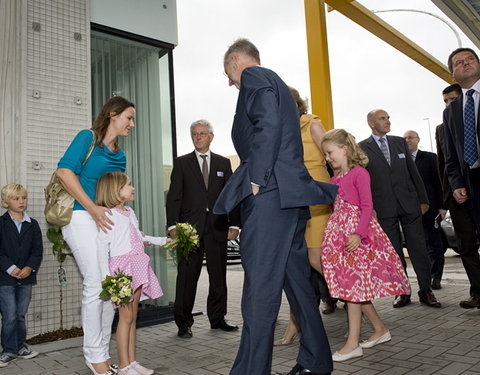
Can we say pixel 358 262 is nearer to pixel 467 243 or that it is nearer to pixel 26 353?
pixel 467 243

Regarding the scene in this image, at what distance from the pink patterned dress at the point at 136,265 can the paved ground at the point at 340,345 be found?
61 cm

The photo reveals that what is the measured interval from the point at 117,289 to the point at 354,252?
5.46 feet

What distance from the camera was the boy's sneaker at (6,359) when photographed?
11.5 ft

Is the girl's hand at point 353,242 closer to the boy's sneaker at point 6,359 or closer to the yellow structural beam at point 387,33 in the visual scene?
the boy's sneaker at point 6,359

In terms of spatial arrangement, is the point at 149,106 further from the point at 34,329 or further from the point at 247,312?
the point at 247,312

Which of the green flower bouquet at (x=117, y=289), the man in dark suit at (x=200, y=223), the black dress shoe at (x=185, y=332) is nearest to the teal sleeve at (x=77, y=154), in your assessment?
the green flower bouquet at (x=117, y=289)

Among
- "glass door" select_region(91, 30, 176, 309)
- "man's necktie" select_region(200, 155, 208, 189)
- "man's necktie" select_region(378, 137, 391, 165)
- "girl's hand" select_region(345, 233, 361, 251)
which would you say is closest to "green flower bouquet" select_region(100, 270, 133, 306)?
"girl's hand" select_region(345, 233, 361, 251)

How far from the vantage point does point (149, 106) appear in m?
5.70

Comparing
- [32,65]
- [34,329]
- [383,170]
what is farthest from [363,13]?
[34,329]

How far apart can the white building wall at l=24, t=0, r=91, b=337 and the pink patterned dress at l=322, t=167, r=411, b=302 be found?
8.97 ft

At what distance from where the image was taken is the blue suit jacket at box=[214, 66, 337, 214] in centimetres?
233

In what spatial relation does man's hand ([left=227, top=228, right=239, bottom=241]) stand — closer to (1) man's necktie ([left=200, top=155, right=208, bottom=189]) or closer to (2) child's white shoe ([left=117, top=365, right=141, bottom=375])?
(1) man's necktie ([left=200, top=155, right=208, bottom=189])

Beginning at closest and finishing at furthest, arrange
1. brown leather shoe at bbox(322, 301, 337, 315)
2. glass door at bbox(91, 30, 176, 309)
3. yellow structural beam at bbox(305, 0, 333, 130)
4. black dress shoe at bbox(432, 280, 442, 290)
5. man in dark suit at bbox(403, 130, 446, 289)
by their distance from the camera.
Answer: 1. brown leather shoe at bbox(322, 301, 337, 315)
2. glass door at bbox(91, 30, 176, 309)
3. black dress shoe at bbox(432, 280, 442, 290)
4. man in dark suit at bbox(403, 130, 446, 289)
5. yellow structural beam at bbox(305, 0, 333, 130)

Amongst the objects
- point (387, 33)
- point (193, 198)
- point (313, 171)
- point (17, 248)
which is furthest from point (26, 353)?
point (387, 33)
